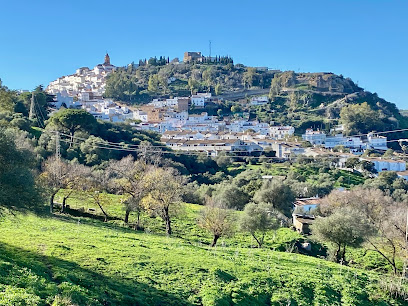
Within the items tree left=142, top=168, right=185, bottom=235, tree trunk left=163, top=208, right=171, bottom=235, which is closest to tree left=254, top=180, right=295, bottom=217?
tree left=142, top=168, right=185, bottom=235

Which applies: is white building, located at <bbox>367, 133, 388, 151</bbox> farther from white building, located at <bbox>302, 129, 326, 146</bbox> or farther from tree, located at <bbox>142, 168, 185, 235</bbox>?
tree, located at <bbox>142, 168, 185, 235</bbox>

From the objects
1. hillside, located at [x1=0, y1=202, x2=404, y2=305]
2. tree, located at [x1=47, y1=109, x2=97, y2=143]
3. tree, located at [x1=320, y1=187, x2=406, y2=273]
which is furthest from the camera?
tree, located at [x1=47, y1=109, x2=97, y2=143]

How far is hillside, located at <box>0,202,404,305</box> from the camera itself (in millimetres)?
13519

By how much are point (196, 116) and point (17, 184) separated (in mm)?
134110

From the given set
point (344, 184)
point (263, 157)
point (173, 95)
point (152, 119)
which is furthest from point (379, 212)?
point (173, 95)

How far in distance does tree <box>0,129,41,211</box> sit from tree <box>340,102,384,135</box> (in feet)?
436

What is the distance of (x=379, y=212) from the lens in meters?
45.8

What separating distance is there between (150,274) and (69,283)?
15.1ft

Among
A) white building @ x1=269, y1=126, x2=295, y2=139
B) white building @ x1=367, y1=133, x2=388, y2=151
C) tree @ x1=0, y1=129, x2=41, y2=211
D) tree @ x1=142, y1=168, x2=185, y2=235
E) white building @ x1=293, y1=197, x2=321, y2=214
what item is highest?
white building @ x1=269, y1=126, x2=295, y2=139

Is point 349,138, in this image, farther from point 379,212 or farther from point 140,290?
point 140,290

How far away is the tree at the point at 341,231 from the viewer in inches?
1127

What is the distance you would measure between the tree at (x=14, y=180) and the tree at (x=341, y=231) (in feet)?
65.0

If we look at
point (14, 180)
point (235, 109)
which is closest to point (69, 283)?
point (14, 180)

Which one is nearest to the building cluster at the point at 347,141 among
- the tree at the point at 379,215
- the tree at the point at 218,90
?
the tree at the point at 218,90
